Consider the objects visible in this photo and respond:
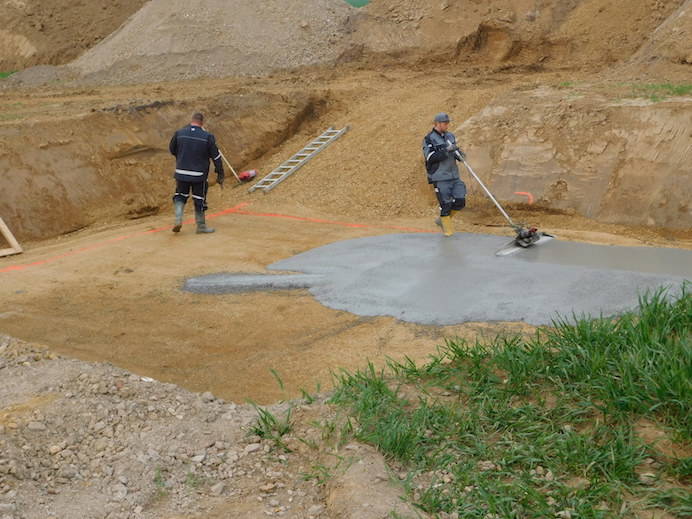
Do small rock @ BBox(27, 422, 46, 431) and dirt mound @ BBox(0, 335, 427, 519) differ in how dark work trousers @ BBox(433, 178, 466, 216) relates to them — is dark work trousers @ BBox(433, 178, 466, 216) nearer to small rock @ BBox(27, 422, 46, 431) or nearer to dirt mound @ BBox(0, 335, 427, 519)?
dirt mound @ BBox(0, 335, 427, 519)

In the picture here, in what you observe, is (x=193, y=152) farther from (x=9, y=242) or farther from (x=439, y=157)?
(x=439, y=157)

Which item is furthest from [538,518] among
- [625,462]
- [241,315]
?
[241,315]

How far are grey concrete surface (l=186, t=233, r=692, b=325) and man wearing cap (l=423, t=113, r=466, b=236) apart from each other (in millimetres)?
459

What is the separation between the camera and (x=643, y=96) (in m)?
12.1

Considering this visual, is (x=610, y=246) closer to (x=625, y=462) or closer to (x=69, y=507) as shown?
(x=625, y=462)

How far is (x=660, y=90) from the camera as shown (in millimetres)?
12266

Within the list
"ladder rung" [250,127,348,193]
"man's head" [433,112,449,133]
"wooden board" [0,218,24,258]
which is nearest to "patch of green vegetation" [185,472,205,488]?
"man's head" [433,112,449,133]

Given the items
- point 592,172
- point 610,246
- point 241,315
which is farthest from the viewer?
point 592,172

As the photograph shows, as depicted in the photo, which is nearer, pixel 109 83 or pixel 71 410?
pixel 71 410

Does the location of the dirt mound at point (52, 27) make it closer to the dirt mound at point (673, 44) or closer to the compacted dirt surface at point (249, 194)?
the compacted dirt surface at point (249, 194)

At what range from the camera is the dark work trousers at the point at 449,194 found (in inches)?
392

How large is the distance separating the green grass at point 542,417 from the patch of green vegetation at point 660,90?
7.87 metres

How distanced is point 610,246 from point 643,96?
428 centimetres

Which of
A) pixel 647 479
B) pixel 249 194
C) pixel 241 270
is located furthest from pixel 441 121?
pixel 647 479
